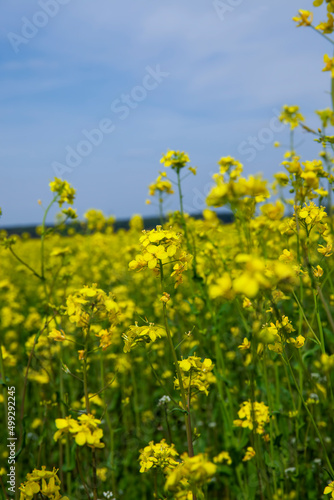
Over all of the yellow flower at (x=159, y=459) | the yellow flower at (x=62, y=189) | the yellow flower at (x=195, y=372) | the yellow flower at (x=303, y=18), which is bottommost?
the yellow flower at (x=159, y=459)

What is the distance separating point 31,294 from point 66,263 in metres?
5.78

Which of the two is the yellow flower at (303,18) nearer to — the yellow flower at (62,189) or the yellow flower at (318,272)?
the yellow flower at (318,272)

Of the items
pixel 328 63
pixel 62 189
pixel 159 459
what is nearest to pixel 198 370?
pixel 159 459

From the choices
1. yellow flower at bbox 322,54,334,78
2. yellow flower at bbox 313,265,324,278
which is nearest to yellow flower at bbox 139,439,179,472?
yellow flower at bbox 313,265,324,278

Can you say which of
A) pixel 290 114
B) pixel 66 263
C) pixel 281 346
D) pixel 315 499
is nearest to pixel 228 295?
pixel 281 346

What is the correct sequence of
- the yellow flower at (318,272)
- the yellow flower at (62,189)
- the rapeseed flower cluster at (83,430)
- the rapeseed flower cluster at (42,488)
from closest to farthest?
the rapeseed flower cluster at (83,430)
the rapeseed flower cluster at (42,488)
the yellow flower at (318,272)
the yellow flower at (62,189)

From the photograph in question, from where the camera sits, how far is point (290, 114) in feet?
12.3

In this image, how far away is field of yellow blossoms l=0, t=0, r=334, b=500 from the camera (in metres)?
1.47

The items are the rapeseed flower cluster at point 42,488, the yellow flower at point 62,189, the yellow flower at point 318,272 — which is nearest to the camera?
the rapeseed flower cluster at point 42,488

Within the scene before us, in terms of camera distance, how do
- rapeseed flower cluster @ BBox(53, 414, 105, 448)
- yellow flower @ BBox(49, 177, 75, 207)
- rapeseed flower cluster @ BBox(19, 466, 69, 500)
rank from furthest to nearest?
yellow flower @ BBox(49, 177, 75, 207) < rapeseed flower cluster @ BBox(19, 466, 69, 500) < rapeseed flower cluster @ BBox(53, 414, 105, 448)

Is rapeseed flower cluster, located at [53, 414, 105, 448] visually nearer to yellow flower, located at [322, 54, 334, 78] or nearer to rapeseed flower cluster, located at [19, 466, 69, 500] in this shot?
rapeseed flower cluster, located at [19, 466, 69, 500]

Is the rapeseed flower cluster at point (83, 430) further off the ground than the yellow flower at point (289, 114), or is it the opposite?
the yellow flower at point (289, 114)

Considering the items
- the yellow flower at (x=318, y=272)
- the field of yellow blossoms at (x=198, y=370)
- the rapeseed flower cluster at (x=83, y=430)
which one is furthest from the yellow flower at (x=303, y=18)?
the rapeseed flower cluster at (x=83, y=430)

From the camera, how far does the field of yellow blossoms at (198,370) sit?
1.47 m
